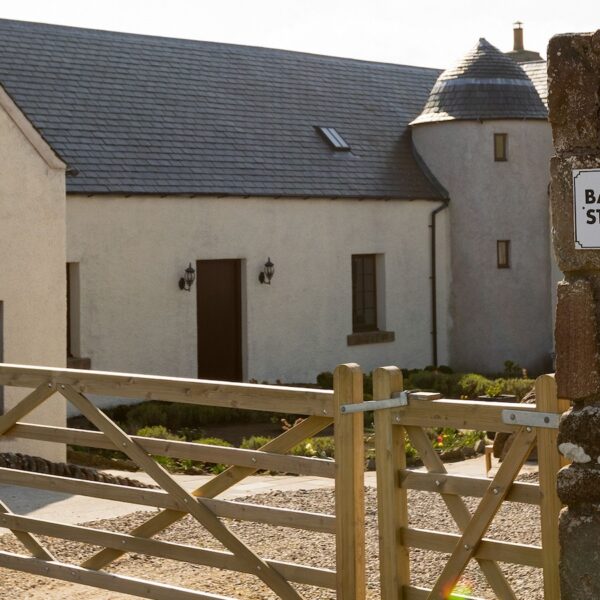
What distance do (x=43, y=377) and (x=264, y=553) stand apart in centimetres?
221

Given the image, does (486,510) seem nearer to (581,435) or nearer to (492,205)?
(581,435)

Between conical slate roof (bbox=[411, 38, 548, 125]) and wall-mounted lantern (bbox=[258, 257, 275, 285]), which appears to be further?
conical slate roof (bbox=[411, 38, 548, 125])

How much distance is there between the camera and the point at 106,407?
60.0 ft

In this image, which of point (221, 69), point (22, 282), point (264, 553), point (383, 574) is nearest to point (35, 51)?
point (221, 69)

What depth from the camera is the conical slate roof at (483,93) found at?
79.8ft

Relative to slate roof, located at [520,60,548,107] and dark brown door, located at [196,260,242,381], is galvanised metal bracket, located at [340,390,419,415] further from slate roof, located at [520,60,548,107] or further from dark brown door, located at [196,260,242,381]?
slate roof, located at [520,60,548,107]

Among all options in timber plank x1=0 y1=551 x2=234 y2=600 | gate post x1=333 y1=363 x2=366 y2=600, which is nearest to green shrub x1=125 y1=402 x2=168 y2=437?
timber plank x1=0 y1=551 x2=234 y2=600

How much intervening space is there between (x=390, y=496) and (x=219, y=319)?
15571 millimetres

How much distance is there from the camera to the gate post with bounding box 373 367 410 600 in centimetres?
568

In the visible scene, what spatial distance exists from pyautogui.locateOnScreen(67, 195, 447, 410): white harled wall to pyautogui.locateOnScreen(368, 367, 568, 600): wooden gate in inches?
528

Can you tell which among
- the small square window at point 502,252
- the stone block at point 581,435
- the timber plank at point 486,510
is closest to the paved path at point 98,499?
the timber plank at point 486,510

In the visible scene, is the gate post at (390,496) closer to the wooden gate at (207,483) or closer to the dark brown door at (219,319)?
the wooden gate at (207,483)

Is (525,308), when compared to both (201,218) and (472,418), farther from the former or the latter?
(472,418)

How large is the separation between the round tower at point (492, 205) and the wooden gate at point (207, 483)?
18149mm
